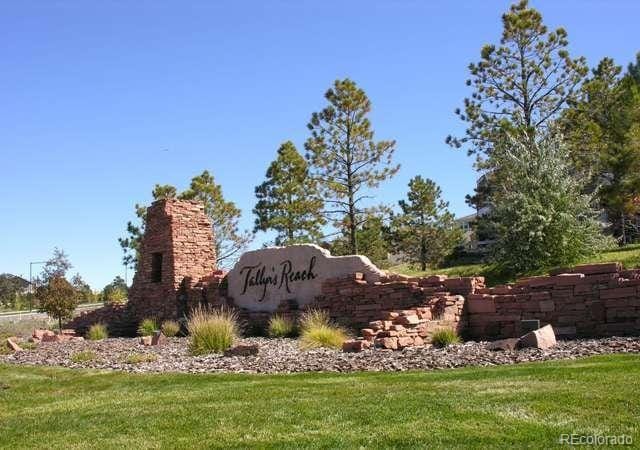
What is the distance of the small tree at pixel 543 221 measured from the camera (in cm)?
1805

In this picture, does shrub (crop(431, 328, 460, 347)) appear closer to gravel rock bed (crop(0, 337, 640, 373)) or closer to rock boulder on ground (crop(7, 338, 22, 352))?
gravel rock bed (crop(0, 337, 640, 373))

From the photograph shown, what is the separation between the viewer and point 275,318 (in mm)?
18031

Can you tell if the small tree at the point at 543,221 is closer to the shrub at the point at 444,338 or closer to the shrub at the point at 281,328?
the shrub at the point at 444,338

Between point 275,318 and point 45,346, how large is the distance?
20.6 feet

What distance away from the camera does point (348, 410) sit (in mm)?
6730

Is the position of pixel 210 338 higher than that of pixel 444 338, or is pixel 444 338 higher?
pixel 210 338

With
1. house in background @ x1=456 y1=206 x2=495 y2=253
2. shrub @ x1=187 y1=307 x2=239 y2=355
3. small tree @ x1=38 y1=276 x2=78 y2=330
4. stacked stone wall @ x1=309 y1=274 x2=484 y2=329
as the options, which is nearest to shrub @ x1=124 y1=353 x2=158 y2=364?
shrub @ x1=187 y1=307 x2=239 y2=355

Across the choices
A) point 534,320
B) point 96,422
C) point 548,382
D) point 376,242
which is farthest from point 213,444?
point 376,242

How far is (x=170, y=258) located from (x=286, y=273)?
5.28m

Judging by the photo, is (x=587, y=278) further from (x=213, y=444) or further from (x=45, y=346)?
(x=45, y=346)

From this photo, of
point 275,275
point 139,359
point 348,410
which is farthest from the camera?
point 275,275

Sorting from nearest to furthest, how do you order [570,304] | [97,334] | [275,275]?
[570,304] → [275,275] → [97,334]

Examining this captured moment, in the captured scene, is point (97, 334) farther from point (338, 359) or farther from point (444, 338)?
point (444, 338)

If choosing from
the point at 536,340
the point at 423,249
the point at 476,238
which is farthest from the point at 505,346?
the point at 423,249
